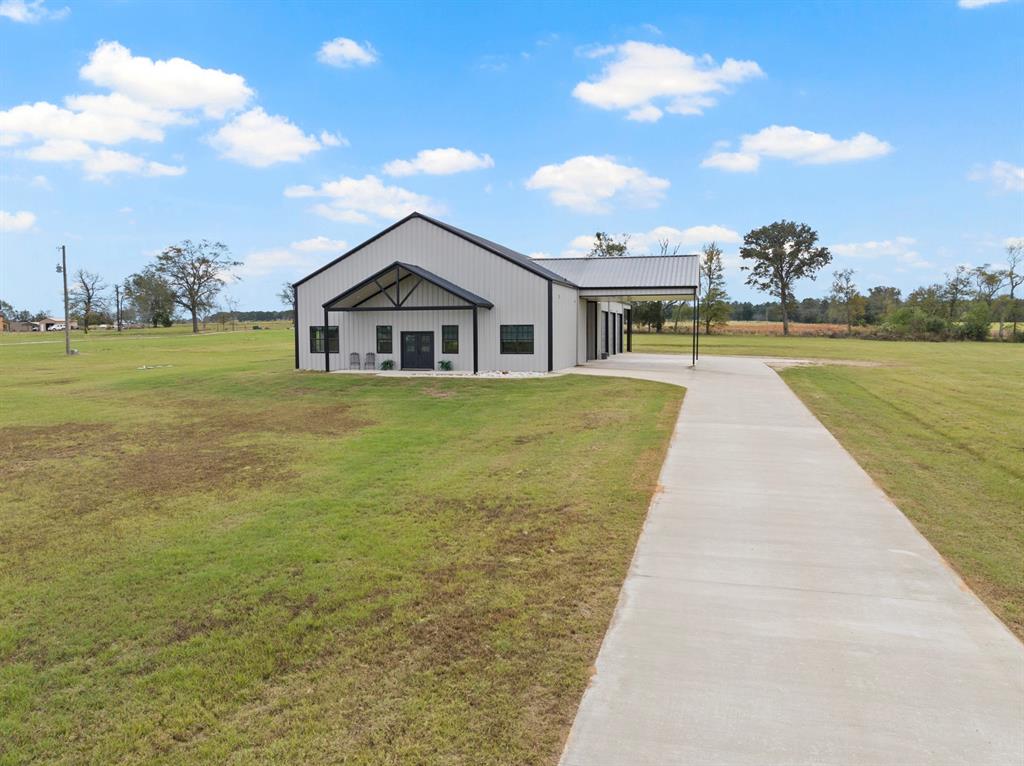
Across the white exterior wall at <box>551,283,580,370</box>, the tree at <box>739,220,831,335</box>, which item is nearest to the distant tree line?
the tree at <box>739,220,831,335</box>

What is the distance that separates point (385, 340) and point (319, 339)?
307 centimetres

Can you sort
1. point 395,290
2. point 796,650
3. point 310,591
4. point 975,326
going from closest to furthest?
1. point 796,650
2. point 310,591
3. point 395,290
4. point 975,326

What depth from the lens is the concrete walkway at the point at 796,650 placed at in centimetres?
331

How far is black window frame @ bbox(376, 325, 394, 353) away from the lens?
26.6 metres

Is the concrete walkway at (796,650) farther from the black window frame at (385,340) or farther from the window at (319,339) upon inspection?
the window at (319,339)

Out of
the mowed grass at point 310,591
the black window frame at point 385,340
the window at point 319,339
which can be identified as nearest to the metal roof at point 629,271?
the black window frame at point 385,340

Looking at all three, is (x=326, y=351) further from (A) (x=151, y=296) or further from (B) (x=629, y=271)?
(A) (x=151, y=296)

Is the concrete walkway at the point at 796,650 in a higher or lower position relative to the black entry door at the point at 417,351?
lower

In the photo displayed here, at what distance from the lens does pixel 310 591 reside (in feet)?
17.5

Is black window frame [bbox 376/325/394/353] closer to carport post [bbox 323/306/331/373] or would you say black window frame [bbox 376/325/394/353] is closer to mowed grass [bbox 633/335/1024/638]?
carport post [bbox 323/306/331/373]

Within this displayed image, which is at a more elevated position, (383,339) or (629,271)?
(629,271)

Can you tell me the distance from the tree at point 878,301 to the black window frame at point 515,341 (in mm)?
79119

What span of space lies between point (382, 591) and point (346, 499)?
2.95m

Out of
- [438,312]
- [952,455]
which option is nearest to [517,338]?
[438,312]
